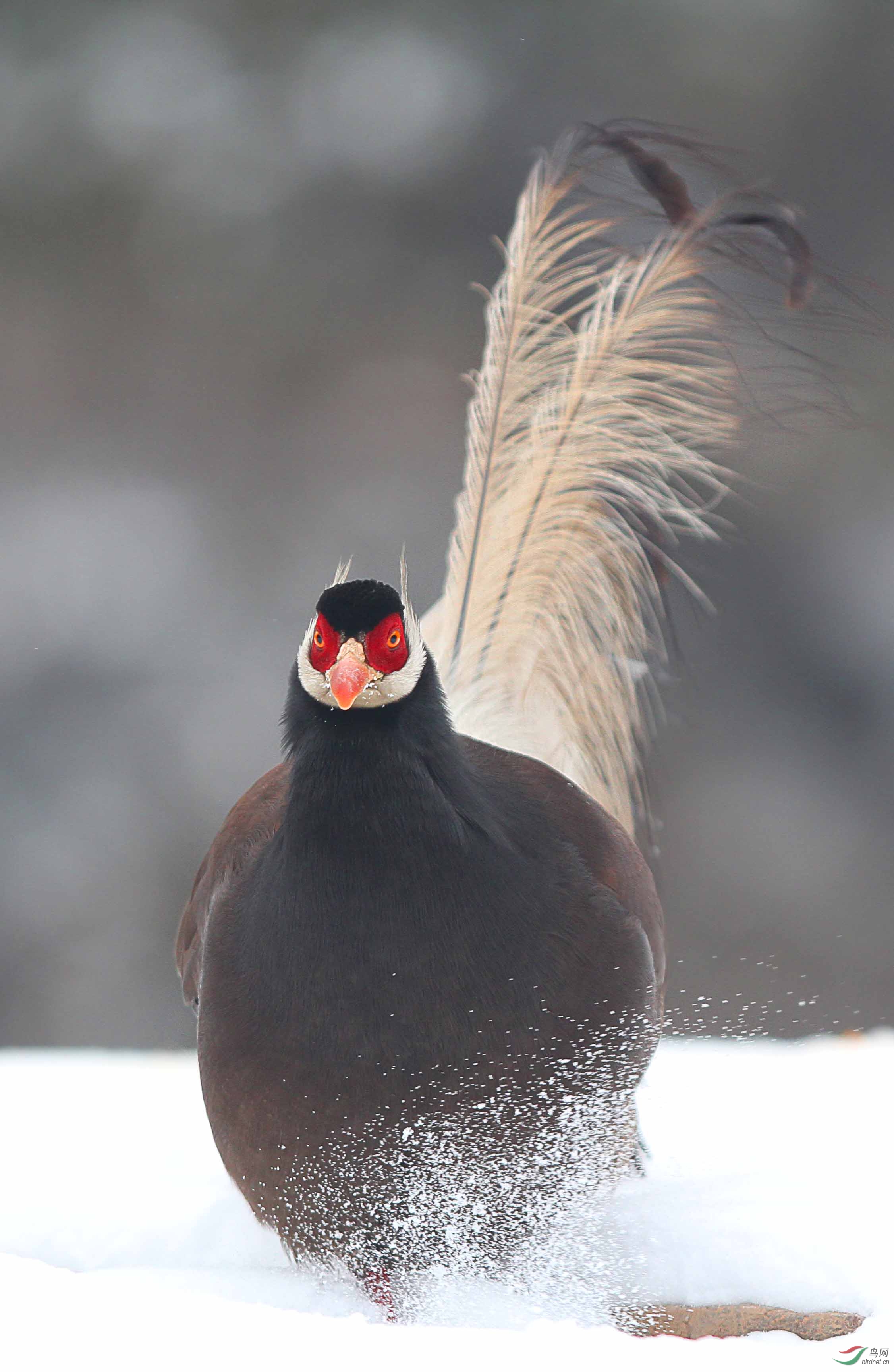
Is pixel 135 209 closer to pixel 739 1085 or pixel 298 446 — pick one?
pixel 298 446

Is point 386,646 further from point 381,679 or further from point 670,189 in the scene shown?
point 670,189

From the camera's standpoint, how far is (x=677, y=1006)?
1809 millimetres

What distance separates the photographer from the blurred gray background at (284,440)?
325 centimetres

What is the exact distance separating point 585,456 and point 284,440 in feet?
6.25

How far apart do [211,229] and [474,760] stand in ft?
8.25

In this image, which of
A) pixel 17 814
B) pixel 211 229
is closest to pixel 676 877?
pixel 17 814

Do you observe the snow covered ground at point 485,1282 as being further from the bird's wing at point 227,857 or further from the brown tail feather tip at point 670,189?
the brown tail feather tip at point 670,189

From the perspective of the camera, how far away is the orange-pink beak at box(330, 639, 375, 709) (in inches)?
45.1

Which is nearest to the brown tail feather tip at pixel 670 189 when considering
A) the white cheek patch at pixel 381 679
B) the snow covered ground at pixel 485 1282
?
the white cheek patch at pixel 381 679

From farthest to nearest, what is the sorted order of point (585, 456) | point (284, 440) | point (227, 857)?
point (284, 440) < point (585, 456) < point (227, 857)

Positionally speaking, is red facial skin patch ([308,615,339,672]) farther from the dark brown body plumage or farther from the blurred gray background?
the blurred gray background

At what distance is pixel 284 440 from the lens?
3.47m

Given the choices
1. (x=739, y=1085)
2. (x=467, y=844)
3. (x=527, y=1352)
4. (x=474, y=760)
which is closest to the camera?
(x=527, y=1352)

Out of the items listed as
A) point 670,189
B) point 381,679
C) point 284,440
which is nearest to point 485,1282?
point 381,679
